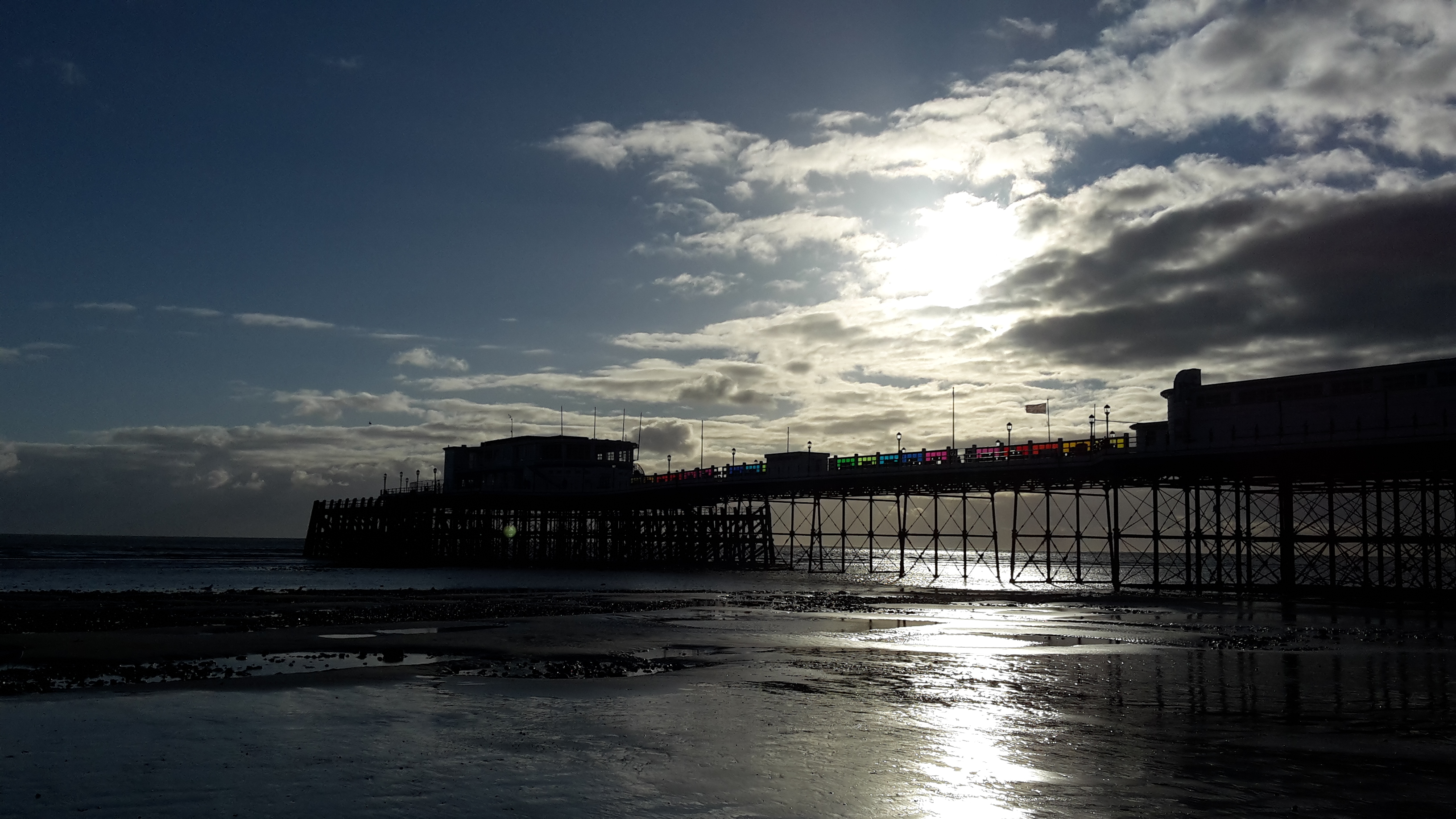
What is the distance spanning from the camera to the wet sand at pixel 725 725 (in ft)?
39.4

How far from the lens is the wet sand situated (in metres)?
12.0

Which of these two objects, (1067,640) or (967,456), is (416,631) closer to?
(1067,640)

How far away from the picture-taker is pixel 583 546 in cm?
11012

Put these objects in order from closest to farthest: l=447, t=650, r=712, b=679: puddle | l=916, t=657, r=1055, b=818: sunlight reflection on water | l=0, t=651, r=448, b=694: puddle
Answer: l=916, t=657, r=1055, b=818: sunlight reflection on water < l=0, t=651, r=448, b=694: puddle < l=447, t=650, r=712, b=679: puddle

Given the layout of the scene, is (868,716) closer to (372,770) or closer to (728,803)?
(728,803)

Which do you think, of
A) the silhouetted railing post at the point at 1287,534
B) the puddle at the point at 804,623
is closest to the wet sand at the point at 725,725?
the puddle at the point at 804,623

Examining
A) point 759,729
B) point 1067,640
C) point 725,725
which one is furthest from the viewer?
point 1067,640

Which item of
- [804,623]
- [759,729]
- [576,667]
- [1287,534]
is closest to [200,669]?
[576,667]

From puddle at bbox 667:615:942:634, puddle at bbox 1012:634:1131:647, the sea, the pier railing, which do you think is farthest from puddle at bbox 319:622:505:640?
the pier railing

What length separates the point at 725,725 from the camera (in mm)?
16594

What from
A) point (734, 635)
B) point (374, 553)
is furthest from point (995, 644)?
point (374, 553)

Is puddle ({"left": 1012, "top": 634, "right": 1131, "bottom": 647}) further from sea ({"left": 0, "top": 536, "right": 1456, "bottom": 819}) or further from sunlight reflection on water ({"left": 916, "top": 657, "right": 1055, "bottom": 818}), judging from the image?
sunlight reflection on water ({"left": 916, "top": 657, "right": 1055, "bottom": 818})

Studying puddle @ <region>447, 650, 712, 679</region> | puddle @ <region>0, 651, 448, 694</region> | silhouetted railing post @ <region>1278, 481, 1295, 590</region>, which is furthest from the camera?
silhouetted railing post @ <region>1278, 481, 1295, 590</region>

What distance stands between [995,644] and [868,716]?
44.7 feet
